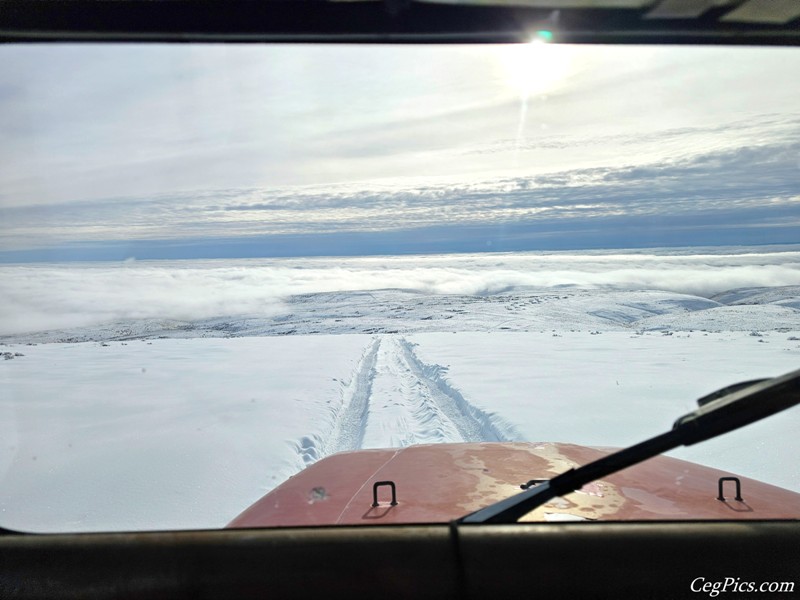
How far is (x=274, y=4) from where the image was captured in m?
1.53

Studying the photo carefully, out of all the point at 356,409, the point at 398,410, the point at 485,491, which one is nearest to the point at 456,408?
the point at 398,410

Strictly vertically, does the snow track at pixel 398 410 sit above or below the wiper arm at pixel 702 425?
above

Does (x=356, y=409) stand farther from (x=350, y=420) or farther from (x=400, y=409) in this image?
(x=400, y=409)

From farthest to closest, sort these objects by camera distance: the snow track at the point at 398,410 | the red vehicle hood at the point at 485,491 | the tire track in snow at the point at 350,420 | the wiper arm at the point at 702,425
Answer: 1. the snow track at the point at 398,410
2. the tire track in snow at the point at 350,420
3. the red vehicle hood at the point at 485,491
4. the wiper arm at the point at 702,425

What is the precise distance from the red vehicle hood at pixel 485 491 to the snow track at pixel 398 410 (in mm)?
573

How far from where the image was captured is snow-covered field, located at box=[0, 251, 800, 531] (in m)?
2.19

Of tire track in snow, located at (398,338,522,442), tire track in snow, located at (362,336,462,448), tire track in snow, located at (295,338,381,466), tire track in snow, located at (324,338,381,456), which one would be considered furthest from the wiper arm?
tire track in snow, located at (362,336,462,448)

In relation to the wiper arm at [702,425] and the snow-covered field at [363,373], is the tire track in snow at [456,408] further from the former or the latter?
the wiper arm at [702,425]

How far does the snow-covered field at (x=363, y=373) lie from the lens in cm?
219

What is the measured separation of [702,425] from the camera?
1310 mm

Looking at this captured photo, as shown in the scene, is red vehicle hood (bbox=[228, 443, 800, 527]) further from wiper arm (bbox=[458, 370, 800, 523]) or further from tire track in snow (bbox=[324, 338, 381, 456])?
tire track in snow (bbox=[324, 338, 381, 456])

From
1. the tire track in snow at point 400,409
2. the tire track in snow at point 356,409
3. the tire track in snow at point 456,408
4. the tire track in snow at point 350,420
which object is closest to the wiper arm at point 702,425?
the tire track in snow at point 350,420

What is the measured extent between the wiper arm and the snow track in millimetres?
1333

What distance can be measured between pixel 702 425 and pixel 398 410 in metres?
2.65
